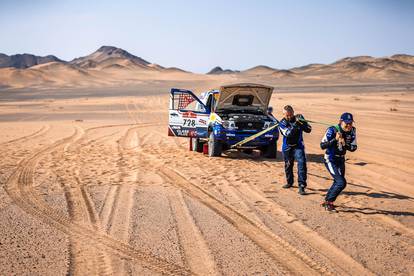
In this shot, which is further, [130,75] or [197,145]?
[130,75]

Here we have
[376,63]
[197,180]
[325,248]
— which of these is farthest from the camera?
[376,63]

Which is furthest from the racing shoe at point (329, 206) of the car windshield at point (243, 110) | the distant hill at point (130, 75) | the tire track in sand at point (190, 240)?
the distant hill at point (130, 75)

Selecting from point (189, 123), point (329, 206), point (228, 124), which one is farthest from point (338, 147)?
point (189, 123)

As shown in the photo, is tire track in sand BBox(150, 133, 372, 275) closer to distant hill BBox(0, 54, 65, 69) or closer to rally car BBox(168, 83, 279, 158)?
rally car BBox(168, 83, 279, 158)

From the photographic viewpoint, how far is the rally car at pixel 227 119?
529 inches

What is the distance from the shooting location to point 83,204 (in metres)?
8.84

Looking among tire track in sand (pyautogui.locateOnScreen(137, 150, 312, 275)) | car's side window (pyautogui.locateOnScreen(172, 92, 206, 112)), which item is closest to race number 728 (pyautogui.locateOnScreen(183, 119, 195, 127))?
car's side window (pyautogui.locateOnScreen(172, 92, 206, 112))

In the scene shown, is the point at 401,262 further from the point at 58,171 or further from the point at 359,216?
the point at 58,171

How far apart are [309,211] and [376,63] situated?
15143 cm

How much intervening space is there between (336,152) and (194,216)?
8.35 feet

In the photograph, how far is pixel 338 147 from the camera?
8.20 m

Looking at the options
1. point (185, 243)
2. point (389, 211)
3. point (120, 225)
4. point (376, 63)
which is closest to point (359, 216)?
point (389, 211)

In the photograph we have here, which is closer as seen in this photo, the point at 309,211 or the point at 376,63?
the point at 309,211

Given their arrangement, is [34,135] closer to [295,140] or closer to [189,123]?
[189,123]
